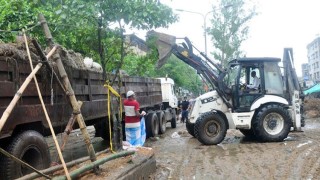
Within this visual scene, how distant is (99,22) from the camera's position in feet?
25.5

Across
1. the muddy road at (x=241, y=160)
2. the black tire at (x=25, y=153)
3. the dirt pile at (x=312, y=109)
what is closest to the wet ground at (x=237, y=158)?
the muddy road at (x=241, y=160)

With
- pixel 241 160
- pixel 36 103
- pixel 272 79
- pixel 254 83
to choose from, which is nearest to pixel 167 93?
pixel 254 83

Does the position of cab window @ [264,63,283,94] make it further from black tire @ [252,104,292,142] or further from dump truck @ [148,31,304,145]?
black tire @ [252,104,292,142]

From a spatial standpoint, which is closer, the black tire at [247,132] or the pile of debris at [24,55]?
the pile of debris at [24,55]

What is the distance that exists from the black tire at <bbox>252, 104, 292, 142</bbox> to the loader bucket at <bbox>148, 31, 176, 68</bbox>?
3218 millimetres

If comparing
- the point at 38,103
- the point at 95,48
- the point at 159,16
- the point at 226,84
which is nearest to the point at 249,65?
the point at 226,84

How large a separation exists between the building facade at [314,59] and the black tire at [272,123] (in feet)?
203

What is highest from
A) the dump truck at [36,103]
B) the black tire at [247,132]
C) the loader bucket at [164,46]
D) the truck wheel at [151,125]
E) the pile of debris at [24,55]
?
the loader bucket at [164,46]

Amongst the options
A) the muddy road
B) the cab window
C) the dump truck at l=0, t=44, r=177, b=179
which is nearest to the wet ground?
the muddy road

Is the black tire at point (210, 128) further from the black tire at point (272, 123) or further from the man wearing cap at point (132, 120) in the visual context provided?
the man wearing cap at point (132, 120)

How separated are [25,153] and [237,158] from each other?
16.4ft

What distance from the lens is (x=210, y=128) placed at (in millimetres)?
11453

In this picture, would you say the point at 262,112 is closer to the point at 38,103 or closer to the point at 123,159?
the point at 123,159

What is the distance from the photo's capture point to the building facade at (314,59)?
70.6m
